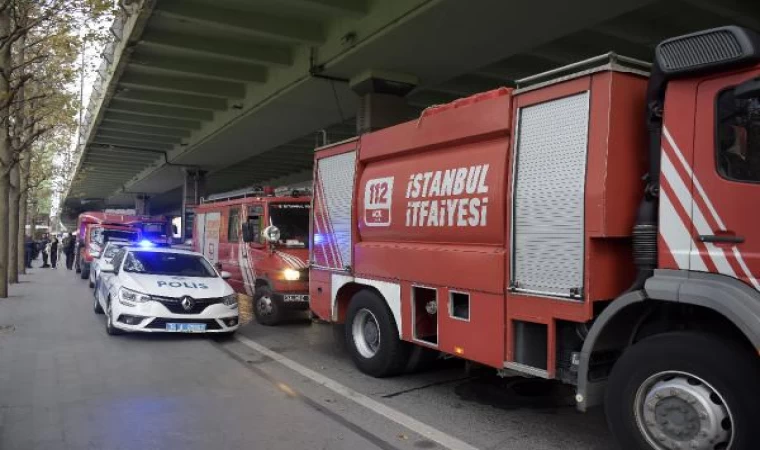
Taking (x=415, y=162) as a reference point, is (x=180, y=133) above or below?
above

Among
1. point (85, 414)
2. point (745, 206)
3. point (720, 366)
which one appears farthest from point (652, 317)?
point (85, 414)

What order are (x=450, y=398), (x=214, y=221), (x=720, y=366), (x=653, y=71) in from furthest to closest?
(x=214, y=221)
(x=450, y=398)
(x=653, y=71)
(x=720, y=366)

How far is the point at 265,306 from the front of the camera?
1068 cm

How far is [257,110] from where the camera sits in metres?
14.1

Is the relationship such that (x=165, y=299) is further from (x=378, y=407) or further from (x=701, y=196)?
(x=701, y=196)

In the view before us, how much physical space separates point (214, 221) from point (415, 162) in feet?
27.4

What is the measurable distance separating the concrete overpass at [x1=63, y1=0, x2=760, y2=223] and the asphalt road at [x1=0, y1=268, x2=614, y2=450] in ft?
12.8

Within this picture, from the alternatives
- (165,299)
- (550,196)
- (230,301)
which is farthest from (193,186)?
(550,196)

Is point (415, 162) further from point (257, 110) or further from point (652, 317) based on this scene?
point (257, 110)

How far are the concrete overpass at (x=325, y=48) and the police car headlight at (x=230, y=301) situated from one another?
111 inches

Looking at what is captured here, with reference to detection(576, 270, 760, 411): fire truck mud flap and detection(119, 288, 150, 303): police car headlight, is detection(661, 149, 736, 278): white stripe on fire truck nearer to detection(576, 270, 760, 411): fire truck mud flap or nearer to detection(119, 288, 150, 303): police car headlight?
detection(576, 270, 760, 411): fire truck mud flap

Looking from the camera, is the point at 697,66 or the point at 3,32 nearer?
the point at 697,66

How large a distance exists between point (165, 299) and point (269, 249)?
2.34 m

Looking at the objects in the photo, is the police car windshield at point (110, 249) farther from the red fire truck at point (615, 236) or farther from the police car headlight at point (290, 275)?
the red fire truck at point (615, 236)
